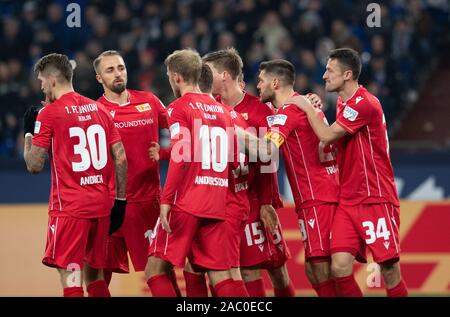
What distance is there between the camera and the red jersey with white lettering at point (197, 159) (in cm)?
796

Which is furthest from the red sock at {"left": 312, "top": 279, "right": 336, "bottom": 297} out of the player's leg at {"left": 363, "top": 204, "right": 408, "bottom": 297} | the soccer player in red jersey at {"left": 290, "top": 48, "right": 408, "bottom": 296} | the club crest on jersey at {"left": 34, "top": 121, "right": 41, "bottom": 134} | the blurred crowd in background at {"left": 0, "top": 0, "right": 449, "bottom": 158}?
the blurred crowd in background at {"left": 0, "top": 0, "right": 449, "bottom": 158}

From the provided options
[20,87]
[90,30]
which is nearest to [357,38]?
[90,30]

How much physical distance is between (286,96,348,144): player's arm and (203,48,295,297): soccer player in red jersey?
53cm

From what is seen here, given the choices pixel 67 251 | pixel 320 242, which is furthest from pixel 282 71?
pixel 67 251

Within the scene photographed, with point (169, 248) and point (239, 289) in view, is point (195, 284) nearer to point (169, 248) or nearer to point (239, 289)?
point (239, 289)

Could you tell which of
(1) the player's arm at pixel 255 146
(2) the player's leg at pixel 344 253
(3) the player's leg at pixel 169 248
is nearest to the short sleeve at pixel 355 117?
(1) the player's arm at pixel 255 146

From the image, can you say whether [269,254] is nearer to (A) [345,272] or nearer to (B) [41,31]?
(A) [345,272]

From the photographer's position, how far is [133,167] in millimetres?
9188

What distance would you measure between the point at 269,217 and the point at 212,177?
108cm

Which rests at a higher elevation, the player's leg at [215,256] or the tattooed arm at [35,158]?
the tattooed arm at [35,158]

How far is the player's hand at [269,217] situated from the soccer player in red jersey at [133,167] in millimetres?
992

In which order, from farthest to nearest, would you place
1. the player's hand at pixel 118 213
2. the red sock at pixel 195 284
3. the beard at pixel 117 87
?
the beard at pixel 117 87 < the red sock at pixel 195 284 < the player's hand at pixel 118 213

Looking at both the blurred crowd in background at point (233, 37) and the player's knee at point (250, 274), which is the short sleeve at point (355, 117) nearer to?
the player's knee at point (250, 274)

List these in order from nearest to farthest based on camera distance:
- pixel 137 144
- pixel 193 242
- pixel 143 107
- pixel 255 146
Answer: pixel 193 242 → pixel 255 146 → pixel 137 144 → pixel 143 107
